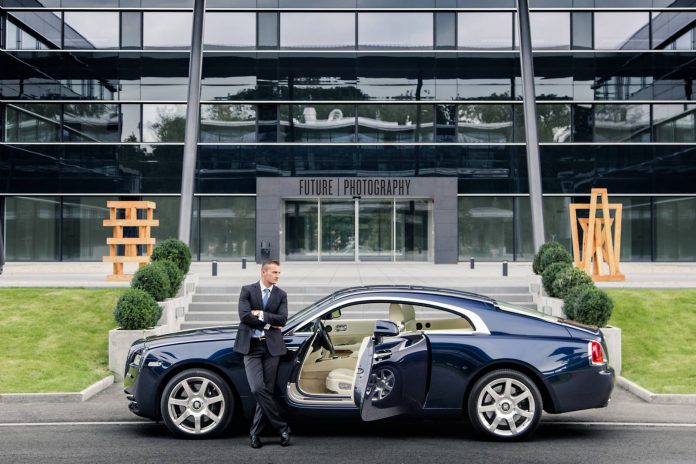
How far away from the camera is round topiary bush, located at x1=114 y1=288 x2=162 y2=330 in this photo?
12.2 meters

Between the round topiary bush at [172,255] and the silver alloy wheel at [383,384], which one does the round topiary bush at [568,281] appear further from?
the round topiary bush at [172,255]

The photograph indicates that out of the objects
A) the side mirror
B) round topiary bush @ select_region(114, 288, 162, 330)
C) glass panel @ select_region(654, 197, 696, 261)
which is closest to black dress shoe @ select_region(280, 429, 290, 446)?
the side mirror

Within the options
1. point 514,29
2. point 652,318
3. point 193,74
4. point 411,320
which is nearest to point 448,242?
point 514,29

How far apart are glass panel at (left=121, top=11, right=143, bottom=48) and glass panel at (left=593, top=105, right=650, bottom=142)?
773 inches

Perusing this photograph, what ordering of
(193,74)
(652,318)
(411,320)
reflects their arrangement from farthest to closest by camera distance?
1. (193,74)
2. (652,318)
3. (411,320)

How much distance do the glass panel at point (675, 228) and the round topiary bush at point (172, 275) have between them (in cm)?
2357

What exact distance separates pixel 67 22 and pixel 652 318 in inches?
1092

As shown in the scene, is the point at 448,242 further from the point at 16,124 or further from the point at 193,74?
the point at 16,124

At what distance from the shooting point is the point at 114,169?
32.0 metres

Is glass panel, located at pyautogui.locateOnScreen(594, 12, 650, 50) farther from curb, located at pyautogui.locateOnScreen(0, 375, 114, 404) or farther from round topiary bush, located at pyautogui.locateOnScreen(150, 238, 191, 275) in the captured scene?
curb, located at pyautogui.locateOnScreen(0, 375, 114, 404)

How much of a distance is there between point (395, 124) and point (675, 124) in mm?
11706

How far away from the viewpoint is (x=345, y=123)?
32.3 m

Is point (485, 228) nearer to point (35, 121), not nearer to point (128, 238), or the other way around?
point (128, 238)

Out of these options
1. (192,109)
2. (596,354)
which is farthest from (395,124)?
(596,354)
